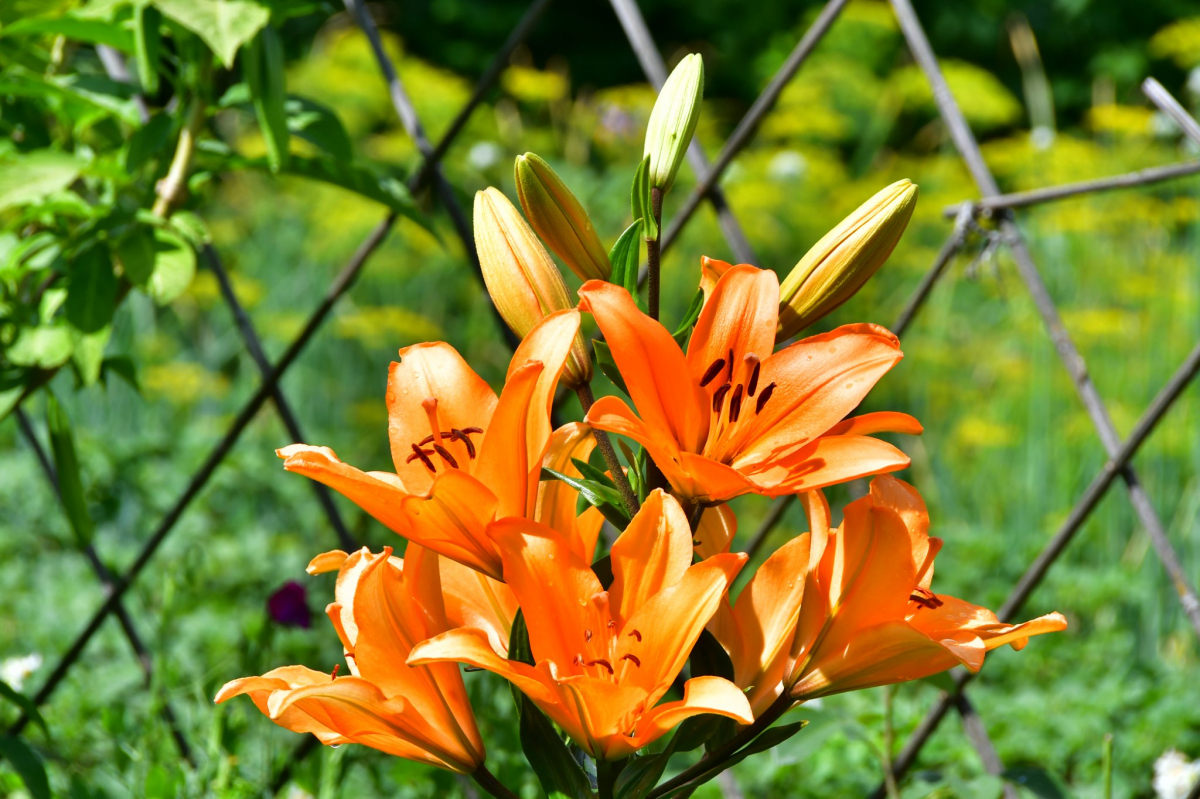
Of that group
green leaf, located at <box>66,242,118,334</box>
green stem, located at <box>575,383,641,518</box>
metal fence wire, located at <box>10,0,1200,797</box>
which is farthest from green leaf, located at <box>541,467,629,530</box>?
green leaf, located at <box>66,242,118,334</box>

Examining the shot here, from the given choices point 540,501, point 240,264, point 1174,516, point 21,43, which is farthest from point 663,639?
point 240,264

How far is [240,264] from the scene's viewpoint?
3.74m

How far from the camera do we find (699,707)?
1.37 feet

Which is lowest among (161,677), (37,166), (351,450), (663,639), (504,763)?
(351,450)

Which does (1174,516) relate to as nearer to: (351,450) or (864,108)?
(351,450)

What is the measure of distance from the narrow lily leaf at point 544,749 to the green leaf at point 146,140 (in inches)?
26.3

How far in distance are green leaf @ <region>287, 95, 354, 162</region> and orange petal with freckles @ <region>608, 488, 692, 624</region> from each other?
0.68 metres

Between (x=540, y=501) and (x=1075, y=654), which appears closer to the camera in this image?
(x=540, y=501)

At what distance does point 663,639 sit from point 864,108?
19.1 ft

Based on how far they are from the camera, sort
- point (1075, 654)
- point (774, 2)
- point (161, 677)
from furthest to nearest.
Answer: point (774, 2) → point (1075, 654) → point (161, 677)

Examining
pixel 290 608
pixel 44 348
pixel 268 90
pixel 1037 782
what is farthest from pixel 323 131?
pixel 1037 782

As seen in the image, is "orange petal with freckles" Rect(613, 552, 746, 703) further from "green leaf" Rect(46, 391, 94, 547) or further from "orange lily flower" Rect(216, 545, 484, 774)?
"green leaf" Rect(46, 391, 94, 547)

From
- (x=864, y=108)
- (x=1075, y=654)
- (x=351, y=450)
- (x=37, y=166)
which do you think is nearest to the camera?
(x=37, y=166)

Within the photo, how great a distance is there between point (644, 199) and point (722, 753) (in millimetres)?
270
